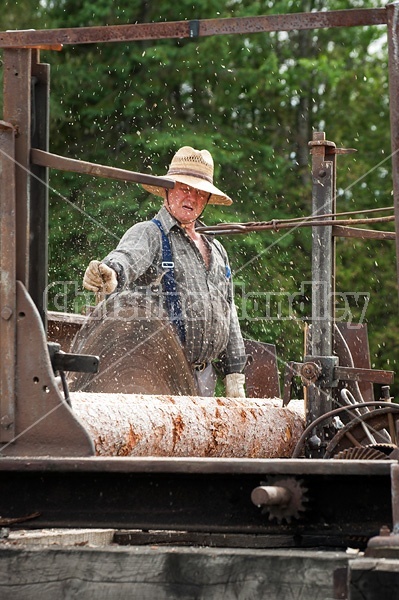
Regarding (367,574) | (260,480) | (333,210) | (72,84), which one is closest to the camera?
(367,574)

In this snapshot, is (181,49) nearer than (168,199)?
No

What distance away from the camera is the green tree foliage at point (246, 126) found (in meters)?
10.6

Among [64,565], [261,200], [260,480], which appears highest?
[261,200]

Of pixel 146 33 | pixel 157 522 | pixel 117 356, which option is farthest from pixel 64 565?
pixel 117 356

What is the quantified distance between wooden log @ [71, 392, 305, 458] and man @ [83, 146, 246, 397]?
1.51 ft

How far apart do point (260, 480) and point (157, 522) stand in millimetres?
304

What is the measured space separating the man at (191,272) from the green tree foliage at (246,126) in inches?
145

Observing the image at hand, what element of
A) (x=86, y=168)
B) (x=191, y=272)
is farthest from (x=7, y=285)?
(x=191, y=272)

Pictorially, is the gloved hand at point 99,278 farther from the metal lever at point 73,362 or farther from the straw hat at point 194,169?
the straw hat at point 194,169

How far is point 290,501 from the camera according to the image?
2.74 metres

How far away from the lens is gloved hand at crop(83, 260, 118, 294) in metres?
4.43

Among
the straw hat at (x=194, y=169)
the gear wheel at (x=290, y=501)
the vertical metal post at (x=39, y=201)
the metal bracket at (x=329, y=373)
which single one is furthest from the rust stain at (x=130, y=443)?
the straw hat at (x=194, y=169)

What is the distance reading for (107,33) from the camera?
313cm

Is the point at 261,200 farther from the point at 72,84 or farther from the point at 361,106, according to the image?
the point at 361,106
